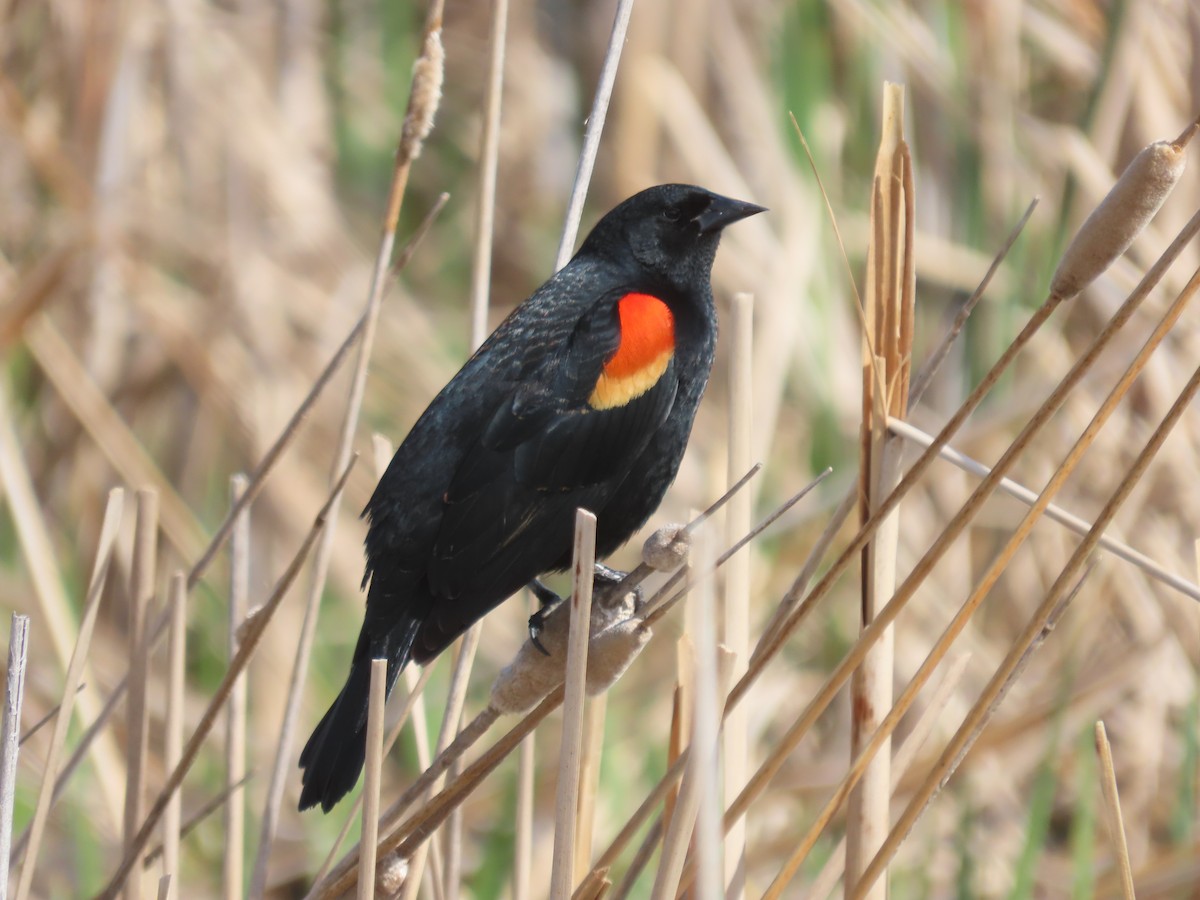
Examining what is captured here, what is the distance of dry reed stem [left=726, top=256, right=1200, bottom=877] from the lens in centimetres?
120

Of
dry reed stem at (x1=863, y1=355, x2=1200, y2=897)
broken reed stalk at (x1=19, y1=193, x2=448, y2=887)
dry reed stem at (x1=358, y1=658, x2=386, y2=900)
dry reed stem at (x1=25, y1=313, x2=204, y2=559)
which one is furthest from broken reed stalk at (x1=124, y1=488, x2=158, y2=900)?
dry reed stem at (x1=25, y1=313, x2=204, y2=559)

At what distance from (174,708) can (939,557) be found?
105 centimetres

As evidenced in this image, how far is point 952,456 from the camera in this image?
1.53 metres

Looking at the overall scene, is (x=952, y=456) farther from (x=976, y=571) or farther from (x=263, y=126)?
(x=263, y=126)

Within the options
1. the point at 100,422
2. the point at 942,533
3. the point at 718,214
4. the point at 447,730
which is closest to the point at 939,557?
the point at 942,533

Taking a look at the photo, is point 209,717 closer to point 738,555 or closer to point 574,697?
point 574,697

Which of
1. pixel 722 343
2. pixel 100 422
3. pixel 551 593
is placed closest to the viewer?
pixel 551 593

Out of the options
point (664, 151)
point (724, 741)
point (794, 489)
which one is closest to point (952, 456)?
point (724, 741)

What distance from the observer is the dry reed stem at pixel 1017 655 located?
1.23m

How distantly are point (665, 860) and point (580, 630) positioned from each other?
25 cm

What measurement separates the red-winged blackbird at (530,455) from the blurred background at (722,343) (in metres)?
1.01

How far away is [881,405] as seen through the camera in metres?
1.46

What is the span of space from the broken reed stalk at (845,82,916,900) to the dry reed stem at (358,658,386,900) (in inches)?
21.8

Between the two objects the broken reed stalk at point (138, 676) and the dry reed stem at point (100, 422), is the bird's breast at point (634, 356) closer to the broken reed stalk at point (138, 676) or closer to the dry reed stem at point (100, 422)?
the broken reed stalk at point (138, 676)
